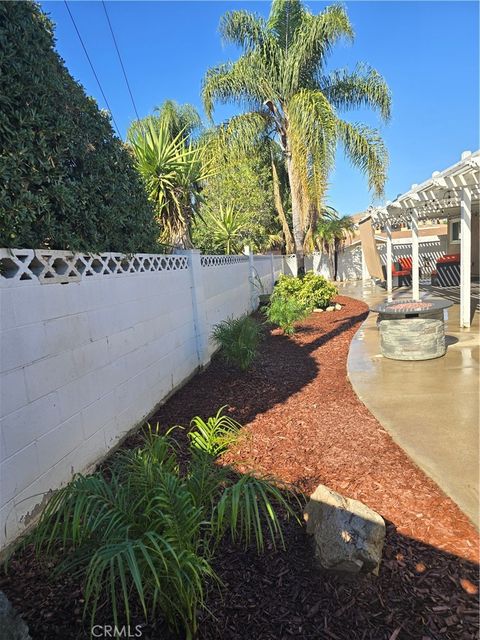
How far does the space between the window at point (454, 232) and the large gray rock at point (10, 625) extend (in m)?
18.9

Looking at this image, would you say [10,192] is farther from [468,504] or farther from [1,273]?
[468,504]

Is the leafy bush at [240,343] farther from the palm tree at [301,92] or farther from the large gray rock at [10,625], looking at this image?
the palm tree at [301,92]

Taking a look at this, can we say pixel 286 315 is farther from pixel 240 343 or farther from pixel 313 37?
pixel 313 37

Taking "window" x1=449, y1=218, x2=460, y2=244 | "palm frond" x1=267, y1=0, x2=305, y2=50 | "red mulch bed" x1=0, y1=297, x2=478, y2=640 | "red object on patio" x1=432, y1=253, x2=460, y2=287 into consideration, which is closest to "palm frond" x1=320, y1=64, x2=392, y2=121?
"palm frond" x1=267, y1=0, x2=305, y2=50

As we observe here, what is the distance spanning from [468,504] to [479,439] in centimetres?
96

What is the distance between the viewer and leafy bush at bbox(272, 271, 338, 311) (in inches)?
455

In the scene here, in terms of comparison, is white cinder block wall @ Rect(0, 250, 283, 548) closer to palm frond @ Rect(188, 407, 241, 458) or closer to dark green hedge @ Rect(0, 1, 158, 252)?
dark green hedge @ Rect(0, 1, 158, 252)

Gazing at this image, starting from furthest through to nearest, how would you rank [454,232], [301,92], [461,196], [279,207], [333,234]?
[333,234] < [454,232] < [279,207] < [301,92] < [461,196]

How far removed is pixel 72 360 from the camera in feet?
10.1

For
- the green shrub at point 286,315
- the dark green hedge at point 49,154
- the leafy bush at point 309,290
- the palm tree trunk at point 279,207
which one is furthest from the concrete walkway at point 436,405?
the palm tree trunk at point 279,207

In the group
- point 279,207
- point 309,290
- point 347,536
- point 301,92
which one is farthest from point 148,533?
point 279,207
